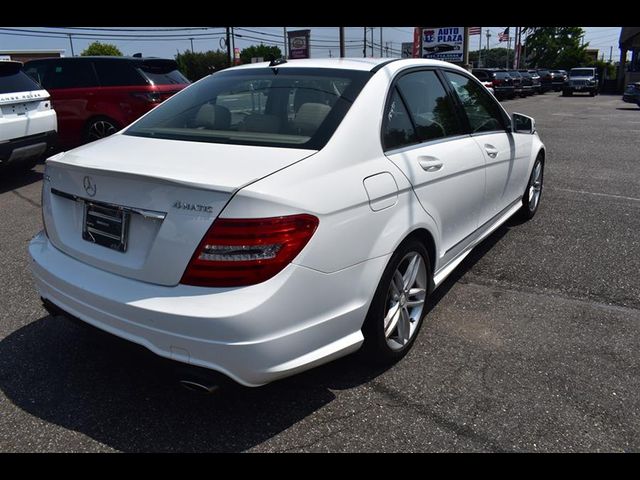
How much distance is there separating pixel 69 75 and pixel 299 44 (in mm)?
31890

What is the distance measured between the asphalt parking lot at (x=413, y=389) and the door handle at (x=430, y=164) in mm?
1017

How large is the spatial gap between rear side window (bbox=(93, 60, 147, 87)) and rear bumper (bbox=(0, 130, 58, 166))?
143cm

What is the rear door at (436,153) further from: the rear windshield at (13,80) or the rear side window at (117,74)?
the rear side window at (117,74)

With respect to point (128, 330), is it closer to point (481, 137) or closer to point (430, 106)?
point (430, 106)

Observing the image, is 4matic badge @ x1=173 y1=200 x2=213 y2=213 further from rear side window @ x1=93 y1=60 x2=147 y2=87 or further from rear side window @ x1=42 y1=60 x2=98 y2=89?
rear side window @ x1=42 y1=60 x2=98 y2=89

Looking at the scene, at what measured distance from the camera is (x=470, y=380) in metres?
2.89

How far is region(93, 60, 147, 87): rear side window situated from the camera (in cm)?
871

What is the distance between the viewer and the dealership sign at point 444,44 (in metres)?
25.0

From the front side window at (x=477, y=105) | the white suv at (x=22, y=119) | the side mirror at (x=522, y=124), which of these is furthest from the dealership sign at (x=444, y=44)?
the front side window at (x=477, y=105)

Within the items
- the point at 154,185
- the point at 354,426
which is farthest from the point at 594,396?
the point at 154,185

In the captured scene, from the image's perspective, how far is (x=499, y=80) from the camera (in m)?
29.5

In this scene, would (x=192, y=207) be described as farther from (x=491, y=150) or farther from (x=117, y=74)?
(x=117, y=74)

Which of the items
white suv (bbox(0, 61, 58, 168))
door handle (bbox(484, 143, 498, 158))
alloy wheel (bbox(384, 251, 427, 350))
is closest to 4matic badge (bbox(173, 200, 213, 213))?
alloy wheel (bbox(384, 251, 427, 350))
